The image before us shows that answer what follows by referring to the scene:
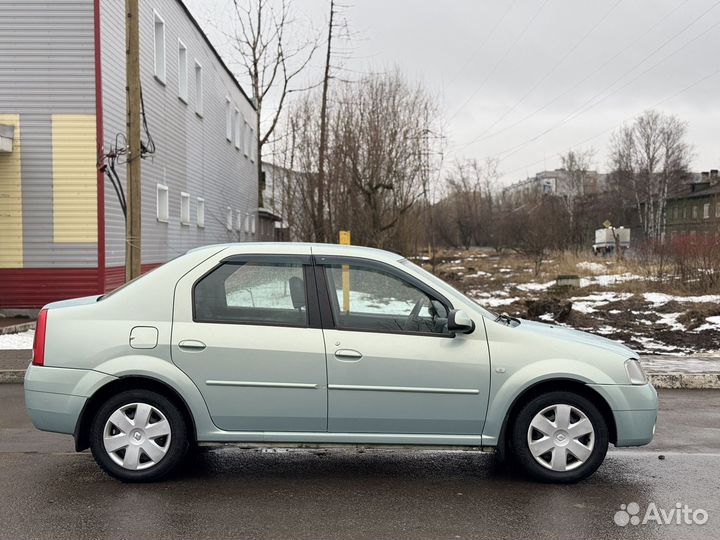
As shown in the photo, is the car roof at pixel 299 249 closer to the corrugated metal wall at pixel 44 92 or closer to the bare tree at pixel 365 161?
the corrugated metal wall at pixel 44 92

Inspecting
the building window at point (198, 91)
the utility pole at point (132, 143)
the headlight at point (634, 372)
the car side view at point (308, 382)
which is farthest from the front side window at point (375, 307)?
the building window at point (198, 91)

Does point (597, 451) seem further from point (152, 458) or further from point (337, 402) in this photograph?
point (152, 458)

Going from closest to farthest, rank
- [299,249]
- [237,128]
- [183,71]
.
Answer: [299,249], [183,71], [237,128]

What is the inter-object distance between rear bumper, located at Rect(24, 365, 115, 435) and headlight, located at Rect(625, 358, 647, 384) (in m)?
3.69

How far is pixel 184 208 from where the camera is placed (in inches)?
862

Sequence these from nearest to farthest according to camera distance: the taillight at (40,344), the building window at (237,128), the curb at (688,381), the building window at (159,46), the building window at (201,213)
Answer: the taillight at (40,344) < the curb at (688,381) < the building window at (159,46) < the building window at (201,213) < the building window at (237,128)

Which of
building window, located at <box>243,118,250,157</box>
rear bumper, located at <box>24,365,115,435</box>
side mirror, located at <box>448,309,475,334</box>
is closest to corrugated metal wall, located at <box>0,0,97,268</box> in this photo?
rear bumper, located at <box>24,365,115,435</box>

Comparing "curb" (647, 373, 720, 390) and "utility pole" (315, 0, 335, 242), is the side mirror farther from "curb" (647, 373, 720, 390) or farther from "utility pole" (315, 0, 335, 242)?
"utility pole" (315, 0, 335, 242)

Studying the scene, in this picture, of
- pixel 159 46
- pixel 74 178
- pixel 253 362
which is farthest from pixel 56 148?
pixel 253 362

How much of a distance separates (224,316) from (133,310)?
649mm

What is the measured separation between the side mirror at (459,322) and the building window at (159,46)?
1564cm

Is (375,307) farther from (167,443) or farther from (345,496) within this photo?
(167,443)

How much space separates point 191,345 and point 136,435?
2.45 ft

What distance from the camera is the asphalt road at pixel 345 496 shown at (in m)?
4.17
